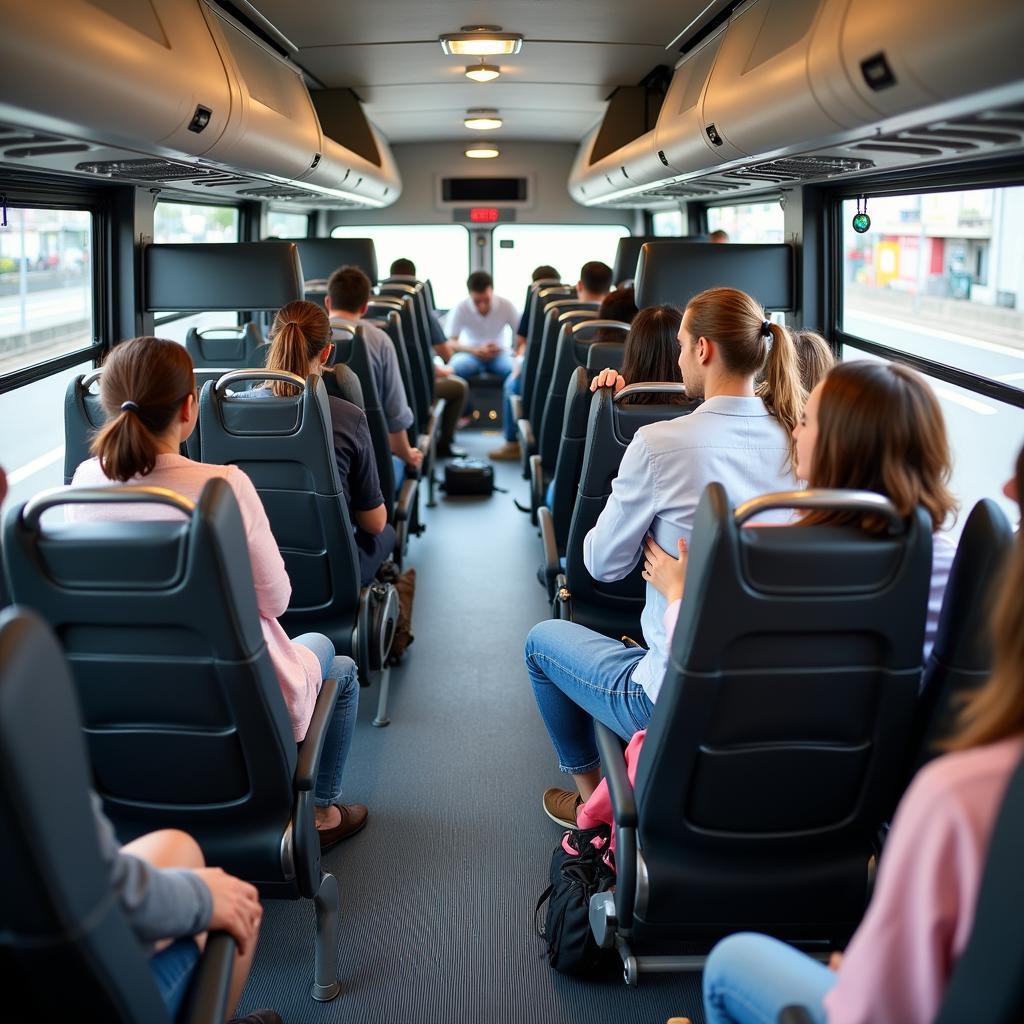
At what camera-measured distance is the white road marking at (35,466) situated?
13.8 feet

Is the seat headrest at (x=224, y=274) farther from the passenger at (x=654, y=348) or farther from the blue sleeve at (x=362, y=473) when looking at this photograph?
the passenger at (x=654, y=348)

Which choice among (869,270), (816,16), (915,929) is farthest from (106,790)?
(869,270)

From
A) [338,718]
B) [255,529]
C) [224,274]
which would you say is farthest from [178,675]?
[224,274]

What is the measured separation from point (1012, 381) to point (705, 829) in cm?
191

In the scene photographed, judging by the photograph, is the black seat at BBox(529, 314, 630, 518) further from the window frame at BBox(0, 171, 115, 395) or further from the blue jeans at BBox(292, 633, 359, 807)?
the blue jeans at BBox(292, 633, 359, 807)

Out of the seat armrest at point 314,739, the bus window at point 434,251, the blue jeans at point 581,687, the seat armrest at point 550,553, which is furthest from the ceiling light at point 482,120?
the seat armrest at point 314,739

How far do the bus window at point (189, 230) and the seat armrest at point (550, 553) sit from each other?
2.19 m

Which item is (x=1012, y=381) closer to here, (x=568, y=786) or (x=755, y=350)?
(x=755, y=350)

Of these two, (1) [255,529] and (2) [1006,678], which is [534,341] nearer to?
(1) [255,529]

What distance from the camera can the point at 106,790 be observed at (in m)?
2.36

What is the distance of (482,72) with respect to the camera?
24.9 ft

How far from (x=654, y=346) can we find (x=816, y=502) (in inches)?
85.5

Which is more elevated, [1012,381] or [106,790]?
[1012,381]

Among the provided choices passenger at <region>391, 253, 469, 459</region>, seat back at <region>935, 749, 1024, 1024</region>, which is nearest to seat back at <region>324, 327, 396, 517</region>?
seat back at <region>935, 749, 1024, 1024</region>
